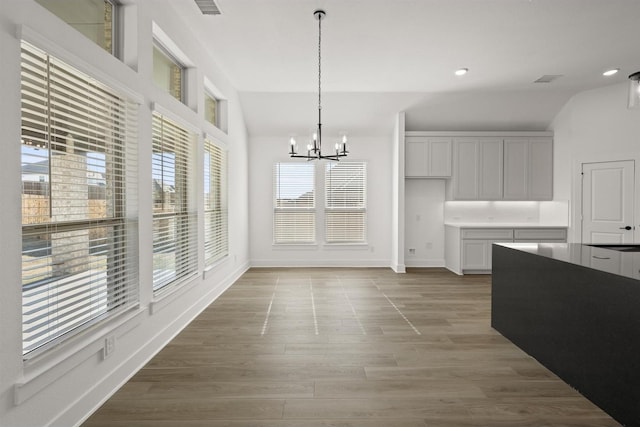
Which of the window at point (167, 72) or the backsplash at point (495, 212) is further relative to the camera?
the backsplash at point (495, 212)

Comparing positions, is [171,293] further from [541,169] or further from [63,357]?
[541,169]

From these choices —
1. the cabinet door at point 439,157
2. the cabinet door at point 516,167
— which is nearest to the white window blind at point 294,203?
the cabinet door at point 439,157

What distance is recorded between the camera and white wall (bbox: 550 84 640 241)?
5.51m

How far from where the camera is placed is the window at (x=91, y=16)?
217 cm

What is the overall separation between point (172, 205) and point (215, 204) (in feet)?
4.92

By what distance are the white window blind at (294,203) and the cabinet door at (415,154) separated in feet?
6.33

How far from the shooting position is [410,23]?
3697 millimetres

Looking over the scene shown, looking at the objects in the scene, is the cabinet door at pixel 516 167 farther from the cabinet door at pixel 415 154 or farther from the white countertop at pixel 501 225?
the cabinet door at pixel 415 154

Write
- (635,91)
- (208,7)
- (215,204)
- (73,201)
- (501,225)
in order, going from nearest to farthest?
1. (73,201)
2. (635,91)
3. (208,7)
4. (215,204)
5. (501,225)

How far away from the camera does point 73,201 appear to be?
212 centimetres

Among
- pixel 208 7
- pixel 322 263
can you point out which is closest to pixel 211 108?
pixel 208 7

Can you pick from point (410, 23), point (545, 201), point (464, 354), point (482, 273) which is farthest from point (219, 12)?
point (545, 201)

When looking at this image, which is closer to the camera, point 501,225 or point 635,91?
point 635,91

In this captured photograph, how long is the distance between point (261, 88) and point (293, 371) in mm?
4711
